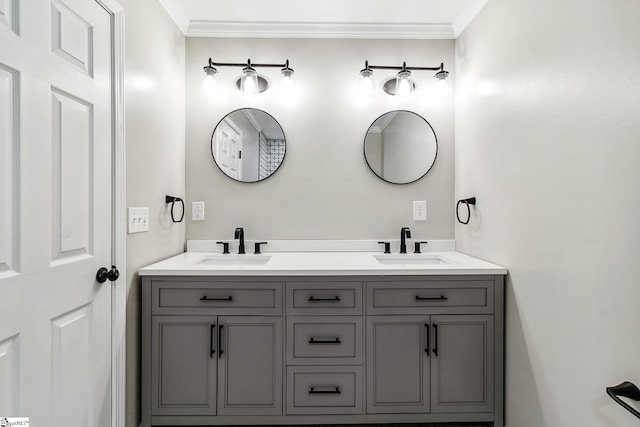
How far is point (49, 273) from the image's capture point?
3.58ft

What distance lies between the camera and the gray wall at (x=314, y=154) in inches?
87.3

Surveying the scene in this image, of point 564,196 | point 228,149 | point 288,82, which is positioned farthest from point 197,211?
point 564,196

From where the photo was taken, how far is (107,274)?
4.41 feet

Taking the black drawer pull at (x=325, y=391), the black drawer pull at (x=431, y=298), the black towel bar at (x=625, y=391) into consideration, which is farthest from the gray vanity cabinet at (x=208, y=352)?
the black towel bar at (x=625, y=391)

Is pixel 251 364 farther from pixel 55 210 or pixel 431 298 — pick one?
pixel 55 210

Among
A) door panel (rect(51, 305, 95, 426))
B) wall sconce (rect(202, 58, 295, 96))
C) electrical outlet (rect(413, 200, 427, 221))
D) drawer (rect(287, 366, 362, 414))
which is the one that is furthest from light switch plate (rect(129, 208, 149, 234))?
electrical outlet (rect(413, 200, 427, 221))

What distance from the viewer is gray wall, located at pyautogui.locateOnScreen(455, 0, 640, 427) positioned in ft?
3.31

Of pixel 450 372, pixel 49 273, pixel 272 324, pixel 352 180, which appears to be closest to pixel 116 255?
pixel 49 273

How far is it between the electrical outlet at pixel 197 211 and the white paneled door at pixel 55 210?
2.64 ft

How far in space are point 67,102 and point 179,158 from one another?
968mm

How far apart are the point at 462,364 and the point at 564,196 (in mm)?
955

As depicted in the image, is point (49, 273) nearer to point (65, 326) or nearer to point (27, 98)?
point (65, 326)

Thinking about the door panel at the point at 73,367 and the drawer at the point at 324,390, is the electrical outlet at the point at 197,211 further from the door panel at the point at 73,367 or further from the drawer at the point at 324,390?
the drawer at the point at 324,390

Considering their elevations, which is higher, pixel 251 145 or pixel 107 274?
pixel 251 145
